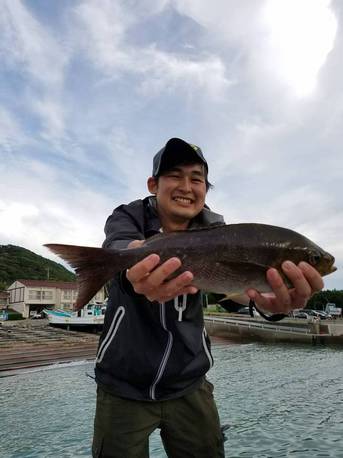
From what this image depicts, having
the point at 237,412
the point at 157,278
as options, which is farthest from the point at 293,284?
the point at 237,412

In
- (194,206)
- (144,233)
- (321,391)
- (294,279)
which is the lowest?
(321,391)

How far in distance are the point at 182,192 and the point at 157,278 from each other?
1180mm

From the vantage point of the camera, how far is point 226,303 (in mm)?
3891

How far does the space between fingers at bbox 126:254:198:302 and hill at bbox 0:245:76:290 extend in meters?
135

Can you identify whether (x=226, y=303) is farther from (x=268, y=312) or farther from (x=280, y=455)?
(x=280, y=455)

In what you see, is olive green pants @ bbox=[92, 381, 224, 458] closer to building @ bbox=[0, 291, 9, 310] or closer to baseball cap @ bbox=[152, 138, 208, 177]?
baseball cap @ bbox=[152, 138, 208, 177]

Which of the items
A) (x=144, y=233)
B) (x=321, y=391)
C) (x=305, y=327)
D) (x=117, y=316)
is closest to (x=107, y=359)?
(x=117, y=316)

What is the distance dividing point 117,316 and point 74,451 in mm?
7645

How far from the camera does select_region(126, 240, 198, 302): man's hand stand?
251 centimetres

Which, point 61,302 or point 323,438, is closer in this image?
point 323,438

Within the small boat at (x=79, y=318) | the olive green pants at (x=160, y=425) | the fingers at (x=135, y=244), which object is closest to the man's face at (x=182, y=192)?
the fingers at (x=135, y=244)

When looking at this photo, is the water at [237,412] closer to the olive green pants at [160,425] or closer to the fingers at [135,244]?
the olive green pants at [160,425]

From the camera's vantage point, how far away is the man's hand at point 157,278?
251cm

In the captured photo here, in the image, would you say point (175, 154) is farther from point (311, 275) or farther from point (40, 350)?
point (40, 350)
